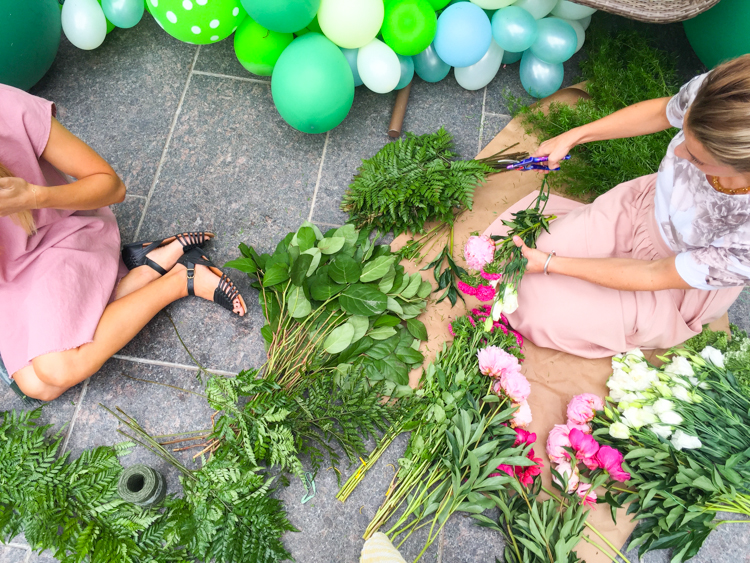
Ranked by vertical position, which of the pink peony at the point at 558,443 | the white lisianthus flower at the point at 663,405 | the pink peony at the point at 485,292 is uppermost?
the pink peony at the point at 485,292

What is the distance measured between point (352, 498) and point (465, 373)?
0.60 meters

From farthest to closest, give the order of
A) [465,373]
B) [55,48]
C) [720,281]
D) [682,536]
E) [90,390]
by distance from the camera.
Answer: [55,48] < [90,390] < [465,373] < [682,536] < [720,281]

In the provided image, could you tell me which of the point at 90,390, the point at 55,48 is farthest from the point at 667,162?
the point at 55,48

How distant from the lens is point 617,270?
4.75 feet

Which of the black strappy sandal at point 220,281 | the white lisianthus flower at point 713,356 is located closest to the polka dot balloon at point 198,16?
the black strappy sandal at point 220,281

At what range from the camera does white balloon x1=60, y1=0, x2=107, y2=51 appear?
193 centimetres

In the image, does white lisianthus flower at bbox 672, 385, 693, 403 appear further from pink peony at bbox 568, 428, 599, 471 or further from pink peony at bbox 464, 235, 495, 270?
pink peony at bbox 464, 235, 495, 270

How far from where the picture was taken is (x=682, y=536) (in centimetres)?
152

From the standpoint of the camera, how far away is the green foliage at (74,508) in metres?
1.42

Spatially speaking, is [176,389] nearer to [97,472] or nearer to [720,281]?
[97,472]

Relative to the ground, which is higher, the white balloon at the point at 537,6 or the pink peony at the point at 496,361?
the white balloon at the point at 537,6

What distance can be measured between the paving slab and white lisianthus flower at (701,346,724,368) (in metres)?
2.28

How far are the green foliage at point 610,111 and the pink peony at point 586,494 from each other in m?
1.16

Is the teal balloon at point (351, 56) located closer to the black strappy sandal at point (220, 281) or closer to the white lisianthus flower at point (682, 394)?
the black strappy sandal at point (220, 281)
